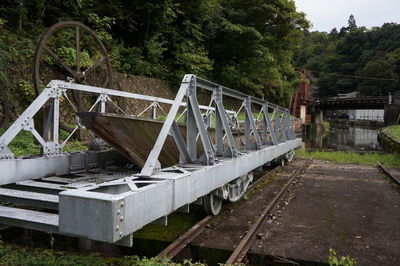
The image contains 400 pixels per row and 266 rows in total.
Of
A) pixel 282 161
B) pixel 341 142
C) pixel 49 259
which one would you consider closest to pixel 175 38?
pixel 282 161

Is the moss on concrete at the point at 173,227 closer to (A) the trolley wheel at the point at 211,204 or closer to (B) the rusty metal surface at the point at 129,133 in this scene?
(A) the trolley wheel at the point at 211,204

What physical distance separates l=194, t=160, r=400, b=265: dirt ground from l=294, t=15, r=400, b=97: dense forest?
8330cm

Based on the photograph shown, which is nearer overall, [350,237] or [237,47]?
[350,237]

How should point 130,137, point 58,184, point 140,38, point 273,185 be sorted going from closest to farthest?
point 58,184 → point 130,137 → point 273,185 → point 140,38

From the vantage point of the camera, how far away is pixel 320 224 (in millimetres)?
5266

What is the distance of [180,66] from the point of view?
72.7ft

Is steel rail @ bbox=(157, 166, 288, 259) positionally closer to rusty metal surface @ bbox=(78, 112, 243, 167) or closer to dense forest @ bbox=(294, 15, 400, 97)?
rusty metal surface @ bbox=(78, 112, 243, 167)

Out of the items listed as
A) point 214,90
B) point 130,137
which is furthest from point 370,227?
point 130,137

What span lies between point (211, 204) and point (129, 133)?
173 centimetres

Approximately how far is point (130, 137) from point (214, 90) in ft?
4.94

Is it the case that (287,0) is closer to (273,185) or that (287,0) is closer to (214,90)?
(273,185)

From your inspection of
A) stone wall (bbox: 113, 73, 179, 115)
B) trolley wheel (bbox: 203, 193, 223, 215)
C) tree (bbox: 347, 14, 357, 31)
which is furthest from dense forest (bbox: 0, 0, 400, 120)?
tree (bbox: 347, 14, 357, 31)

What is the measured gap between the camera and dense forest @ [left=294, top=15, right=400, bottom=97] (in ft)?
280

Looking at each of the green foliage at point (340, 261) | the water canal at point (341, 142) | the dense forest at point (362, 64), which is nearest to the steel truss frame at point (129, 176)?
the green foliage at point (340, 261)
